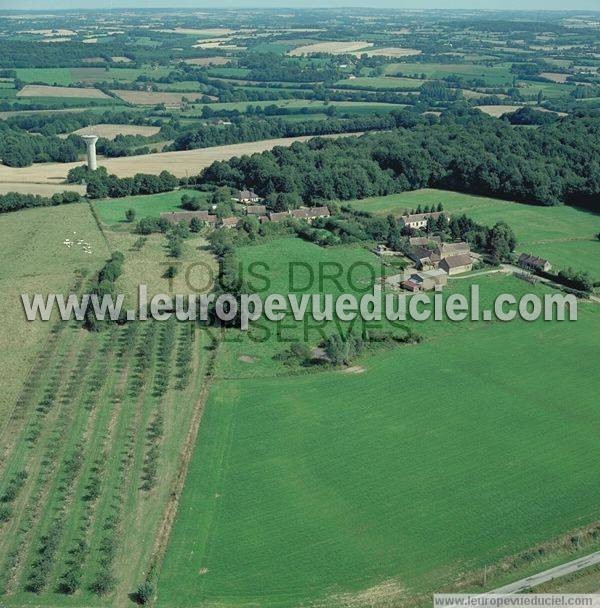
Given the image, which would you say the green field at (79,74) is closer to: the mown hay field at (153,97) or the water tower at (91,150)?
the mown hay field at (153,97)

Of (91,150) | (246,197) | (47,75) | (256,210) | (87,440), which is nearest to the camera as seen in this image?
(87,440)

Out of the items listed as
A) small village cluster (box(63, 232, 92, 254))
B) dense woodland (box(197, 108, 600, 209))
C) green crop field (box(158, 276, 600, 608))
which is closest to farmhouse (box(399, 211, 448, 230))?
dense woodland (box(197, 108, 600, 209))

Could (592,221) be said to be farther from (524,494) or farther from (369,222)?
(524,494)

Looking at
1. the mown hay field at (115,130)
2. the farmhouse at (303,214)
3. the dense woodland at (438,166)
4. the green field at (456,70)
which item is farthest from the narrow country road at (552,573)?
the green field at (456,70)

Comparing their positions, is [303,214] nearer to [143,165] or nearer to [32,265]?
[32,265]

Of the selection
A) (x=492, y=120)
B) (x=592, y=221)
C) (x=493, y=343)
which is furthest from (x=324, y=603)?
(x=492, y=120)

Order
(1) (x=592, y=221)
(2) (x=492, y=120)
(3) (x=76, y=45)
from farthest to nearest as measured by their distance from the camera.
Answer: (3) (x=76, y=45) < (2) (x=492, y=120) < (1) (x=592, y=221)

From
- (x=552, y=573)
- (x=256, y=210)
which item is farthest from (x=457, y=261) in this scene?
(x=552, y=573)
